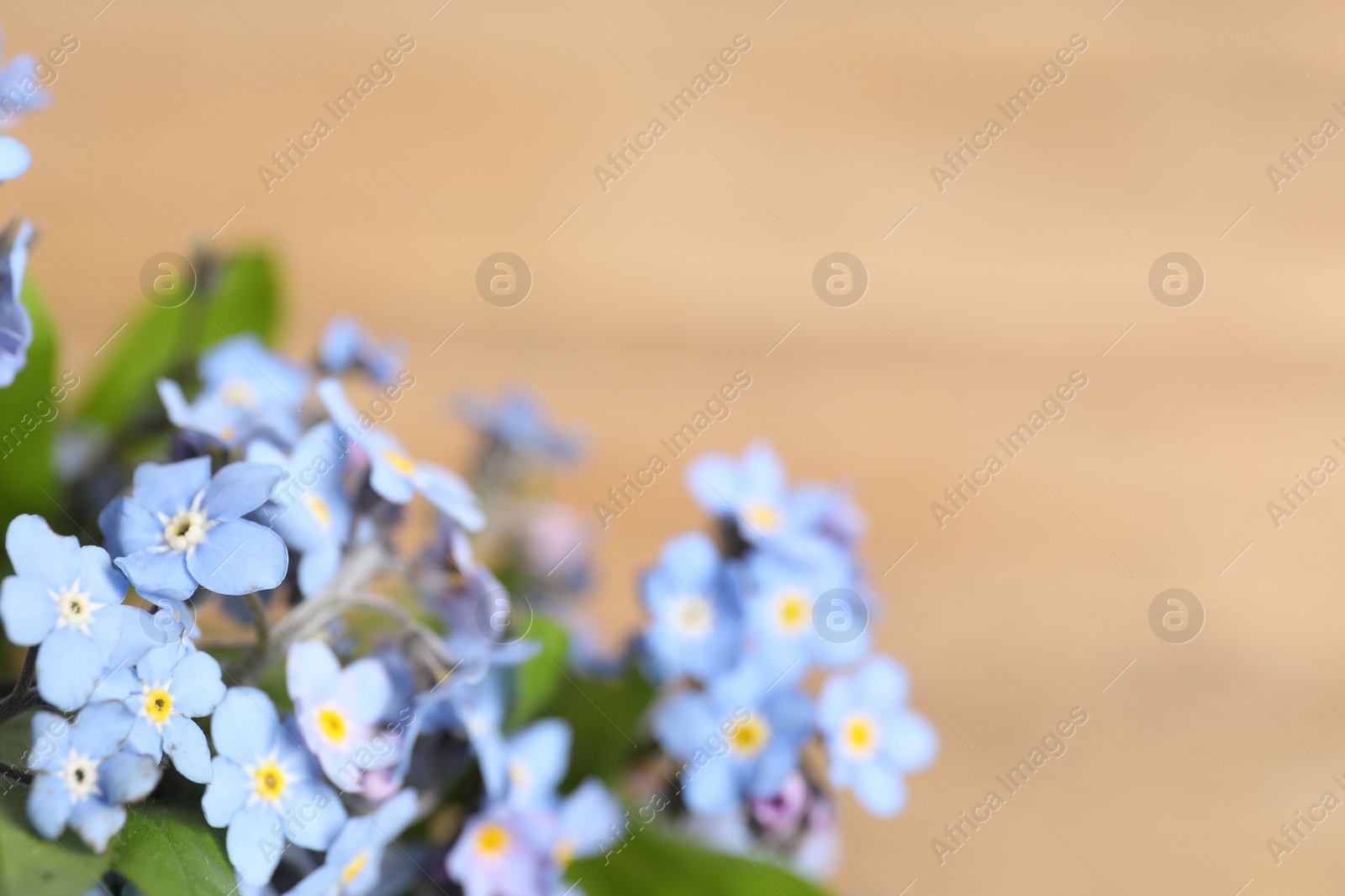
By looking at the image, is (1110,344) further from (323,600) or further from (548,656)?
(323,600)

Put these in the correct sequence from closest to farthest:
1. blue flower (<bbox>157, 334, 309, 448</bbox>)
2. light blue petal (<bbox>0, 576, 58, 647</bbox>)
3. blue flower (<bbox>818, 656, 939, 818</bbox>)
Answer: light blue petal (<bbox>0, 576, 58, 647</bbox>) → blue flower (<bbox>157, 334, 309, 448</bbox>) → blue flower (<bbox>818, 656, 939, 818</bbox>)

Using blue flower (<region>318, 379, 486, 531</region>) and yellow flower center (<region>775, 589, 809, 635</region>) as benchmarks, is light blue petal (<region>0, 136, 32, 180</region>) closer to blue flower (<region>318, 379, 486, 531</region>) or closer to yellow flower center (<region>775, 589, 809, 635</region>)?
blue flower (<region>318, 379, 486, 531</region>)

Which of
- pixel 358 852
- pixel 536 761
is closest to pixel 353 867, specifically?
pixel 358 852

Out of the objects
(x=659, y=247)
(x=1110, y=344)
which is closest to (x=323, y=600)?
(x=659, y=247)

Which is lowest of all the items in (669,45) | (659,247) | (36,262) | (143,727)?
(36,262)

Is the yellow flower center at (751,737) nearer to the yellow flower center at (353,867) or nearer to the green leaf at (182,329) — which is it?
the yellow flower center at (353,867)

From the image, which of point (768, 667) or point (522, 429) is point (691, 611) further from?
point (522, 429)

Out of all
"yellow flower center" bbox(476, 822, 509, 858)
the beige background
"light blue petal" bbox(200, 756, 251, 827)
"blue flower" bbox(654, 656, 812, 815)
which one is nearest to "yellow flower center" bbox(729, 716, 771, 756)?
"blue flower" bbox(654, 656, 812, 815)
